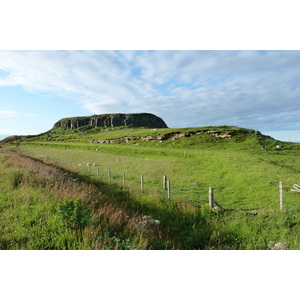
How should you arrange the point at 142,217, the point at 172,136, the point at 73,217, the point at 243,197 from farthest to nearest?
the point at 172,136, the point at 243,197, the point at 142,217, the point at 73,217

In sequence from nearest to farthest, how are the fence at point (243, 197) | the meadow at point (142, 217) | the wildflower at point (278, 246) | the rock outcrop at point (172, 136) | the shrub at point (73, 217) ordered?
the meadow at point (142, 217)
the shrub at point (73, 217)
the wildflower at point (278, 246)
the fence at point (243, 197)
the rock outcrop at point (172, 136)

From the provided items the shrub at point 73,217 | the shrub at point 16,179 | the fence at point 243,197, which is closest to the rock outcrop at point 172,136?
the fence at point 243,197

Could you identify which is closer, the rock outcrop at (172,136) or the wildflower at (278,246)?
the wildflower at (278,246)

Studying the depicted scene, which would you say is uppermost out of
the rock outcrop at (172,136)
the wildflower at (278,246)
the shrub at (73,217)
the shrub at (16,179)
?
the rock outcrop at (172,136)

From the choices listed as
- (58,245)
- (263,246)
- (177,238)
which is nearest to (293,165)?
Answer: (263,246)

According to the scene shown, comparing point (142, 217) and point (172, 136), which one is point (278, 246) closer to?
point (142, 217)

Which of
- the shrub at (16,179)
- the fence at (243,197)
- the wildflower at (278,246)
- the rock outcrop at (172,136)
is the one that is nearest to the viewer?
the wildflower at (278,246)

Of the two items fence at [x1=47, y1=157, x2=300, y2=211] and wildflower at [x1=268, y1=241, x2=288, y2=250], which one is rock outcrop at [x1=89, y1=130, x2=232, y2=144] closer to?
fence at [x1=47, y1=157, x2=300, y2=211]

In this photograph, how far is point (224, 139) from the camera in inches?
2116

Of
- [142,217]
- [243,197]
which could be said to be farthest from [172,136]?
[142,217]

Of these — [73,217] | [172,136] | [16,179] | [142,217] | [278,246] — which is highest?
[172,136]

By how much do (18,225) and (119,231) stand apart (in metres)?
2.73

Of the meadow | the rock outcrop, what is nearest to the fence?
the meadow

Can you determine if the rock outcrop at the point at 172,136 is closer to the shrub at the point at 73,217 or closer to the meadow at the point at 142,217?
the meadow at the point at 142,217
